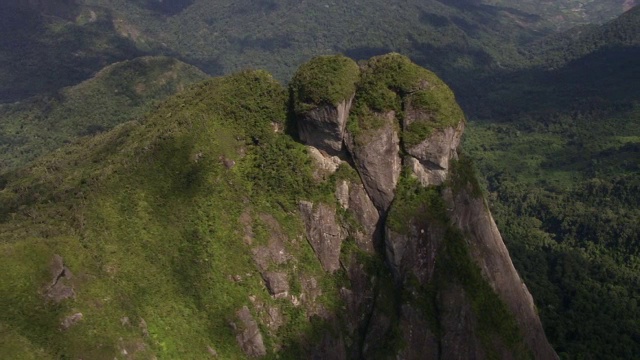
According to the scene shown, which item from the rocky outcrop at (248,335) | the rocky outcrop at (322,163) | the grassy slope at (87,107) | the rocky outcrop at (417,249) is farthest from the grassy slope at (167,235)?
the grassy slope at (87,107)

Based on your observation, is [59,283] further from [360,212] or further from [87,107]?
[87,107]

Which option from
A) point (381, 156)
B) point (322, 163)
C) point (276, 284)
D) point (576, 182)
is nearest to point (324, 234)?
point (276, 284)

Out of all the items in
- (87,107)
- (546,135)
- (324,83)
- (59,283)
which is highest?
(324,83)

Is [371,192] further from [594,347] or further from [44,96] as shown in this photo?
[44,96]

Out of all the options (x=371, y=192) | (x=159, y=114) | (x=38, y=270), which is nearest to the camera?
(x=38, y=270)

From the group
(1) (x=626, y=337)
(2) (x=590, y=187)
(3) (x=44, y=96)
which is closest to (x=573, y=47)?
(2) (x=590, y=187)

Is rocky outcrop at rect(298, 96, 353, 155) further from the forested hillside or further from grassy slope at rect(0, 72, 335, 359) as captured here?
the forested hillside
